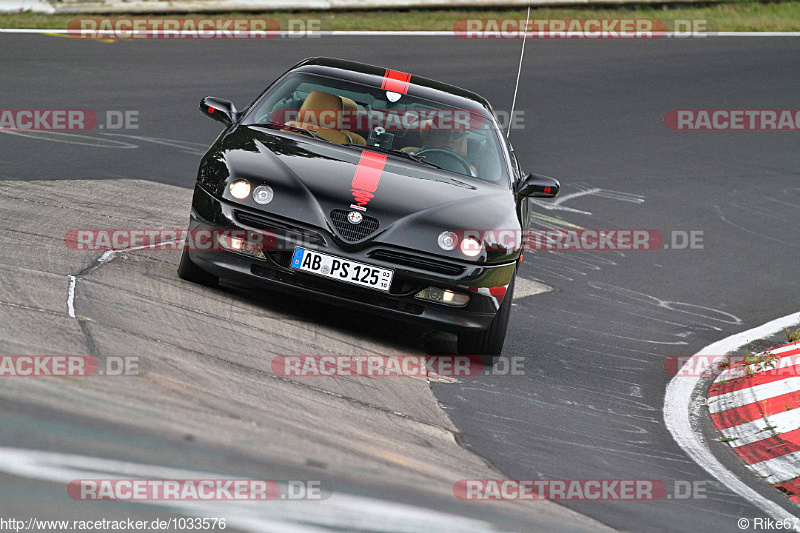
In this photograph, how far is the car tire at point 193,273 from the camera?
21.2ft

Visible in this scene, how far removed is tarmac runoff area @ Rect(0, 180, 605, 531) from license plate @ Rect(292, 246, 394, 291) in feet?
1.31

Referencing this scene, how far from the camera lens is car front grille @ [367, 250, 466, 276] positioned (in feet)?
19.6

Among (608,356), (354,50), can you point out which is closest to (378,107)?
(608,356)

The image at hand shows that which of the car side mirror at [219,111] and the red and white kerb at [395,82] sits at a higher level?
the red and white kerb at [395,82]

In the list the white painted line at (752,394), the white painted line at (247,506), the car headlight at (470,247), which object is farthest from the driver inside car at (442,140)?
the white painted line at (247,506)

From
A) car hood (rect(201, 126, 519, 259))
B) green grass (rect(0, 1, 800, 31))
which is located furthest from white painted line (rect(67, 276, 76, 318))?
green grass (rect(0, 1, 800, 31))

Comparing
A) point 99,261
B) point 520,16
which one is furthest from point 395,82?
point 520,16

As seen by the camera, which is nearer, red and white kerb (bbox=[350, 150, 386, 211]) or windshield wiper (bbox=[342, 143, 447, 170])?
red and white kerb (bbox=[350, 150, 386, 211])

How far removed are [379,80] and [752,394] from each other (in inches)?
129

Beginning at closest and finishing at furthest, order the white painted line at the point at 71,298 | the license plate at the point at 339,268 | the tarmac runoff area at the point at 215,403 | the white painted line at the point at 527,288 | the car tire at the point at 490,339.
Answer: the tarmac runoff area at the point at 215,403
the white painted line at the point at 71,298
the license plate at the point at 339,268
the car tire at the point at 490,339
the white painted line at the point at 527,288

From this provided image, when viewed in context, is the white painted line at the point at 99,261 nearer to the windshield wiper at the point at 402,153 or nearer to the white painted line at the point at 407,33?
the windshield wiper at the point at 402,153

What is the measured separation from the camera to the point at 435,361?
→ 6.46 m

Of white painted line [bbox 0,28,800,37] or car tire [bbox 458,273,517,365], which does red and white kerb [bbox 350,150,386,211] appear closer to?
car tire [bbox 458,273,517,365]

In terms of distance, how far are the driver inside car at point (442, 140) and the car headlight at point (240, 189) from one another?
1.41m
